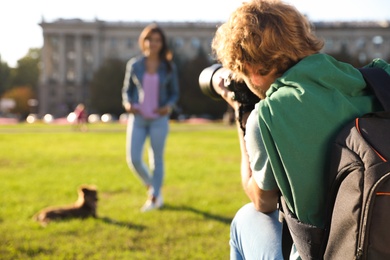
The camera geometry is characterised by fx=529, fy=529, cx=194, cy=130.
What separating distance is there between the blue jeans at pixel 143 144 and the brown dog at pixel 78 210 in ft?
1.92

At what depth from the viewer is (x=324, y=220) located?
1.64m

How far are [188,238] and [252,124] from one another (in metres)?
2.70

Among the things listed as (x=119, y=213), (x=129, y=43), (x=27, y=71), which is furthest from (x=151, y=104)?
(x=27, y=71)

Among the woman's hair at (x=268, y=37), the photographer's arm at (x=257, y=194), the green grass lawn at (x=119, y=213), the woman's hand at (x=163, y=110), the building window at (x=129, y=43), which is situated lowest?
the building window at (x=129, y=43)

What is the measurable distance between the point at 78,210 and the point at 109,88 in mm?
69578

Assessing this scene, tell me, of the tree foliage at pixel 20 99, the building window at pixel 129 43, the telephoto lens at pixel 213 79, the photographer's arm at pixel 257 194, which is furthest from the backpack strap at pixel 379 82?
the building window at pixel 129 43

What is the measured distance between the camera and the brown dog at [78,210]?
490 centimetres

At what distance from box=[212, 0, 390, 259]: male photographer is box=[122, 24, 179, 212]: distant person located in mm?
3608

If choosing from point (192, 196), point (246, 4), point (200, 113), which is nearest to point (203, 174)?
point (192, 196)

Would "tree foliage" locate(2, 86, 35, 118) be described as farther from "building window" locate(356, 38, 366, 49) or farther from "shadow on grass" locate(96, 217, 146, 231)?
"shadow on grass" locate(96, 217, 146, 231)

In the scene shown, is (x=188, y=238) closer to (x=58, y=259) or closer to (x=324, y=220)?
(x=58, y=259)

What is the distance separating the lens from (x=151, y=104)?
5.51 meters

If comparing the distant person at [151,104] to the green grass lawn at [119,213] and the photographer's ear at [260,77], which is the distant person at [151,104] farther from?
the photographer's ear at [260,77]

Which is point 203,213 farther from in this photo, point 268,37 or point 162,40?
point 268,37
